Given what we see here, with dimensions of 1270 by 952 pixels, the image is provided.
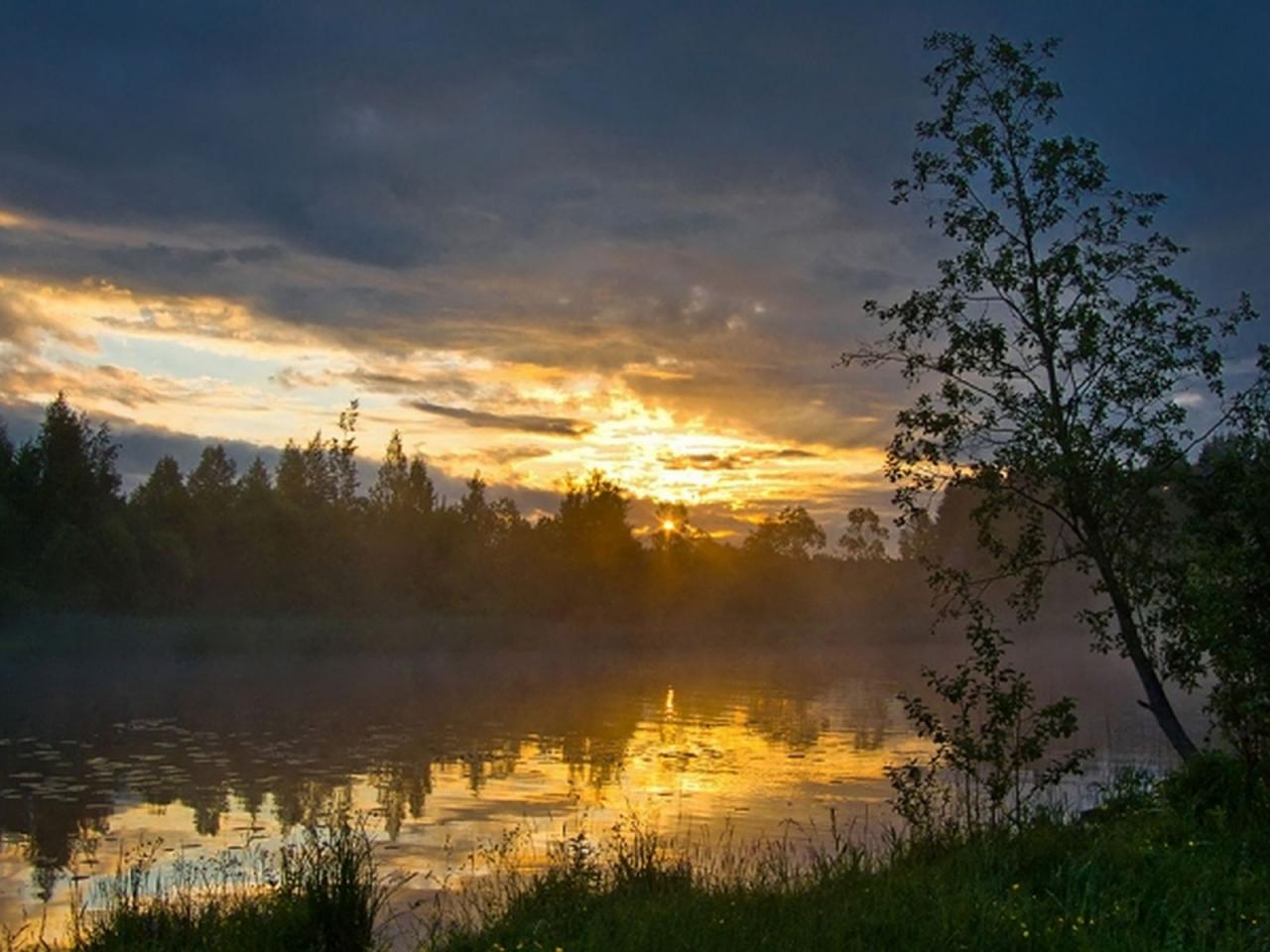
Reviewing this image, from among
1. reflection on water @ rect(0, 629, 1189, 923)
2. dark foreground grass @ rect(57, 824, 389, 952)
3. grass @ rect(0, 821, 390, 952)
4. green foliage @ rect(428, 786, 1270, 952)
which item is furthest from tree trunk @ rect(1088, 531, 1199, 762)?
dark foreground grass @ rect(57, 824, 389, 952)

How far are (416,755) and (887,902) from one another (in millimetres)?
21196

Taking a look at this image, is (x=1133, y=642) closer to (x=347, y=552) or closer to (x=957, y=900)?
(x=957, y=900)

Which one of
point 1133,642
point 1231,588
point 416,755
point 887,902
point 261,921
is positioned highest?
point 1231,588

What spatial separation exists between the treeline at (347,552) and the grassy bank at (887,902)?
59.5 metres

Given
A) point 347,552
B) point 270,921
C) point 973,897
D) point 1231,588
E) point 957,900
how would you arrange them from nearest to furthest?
1. point 957,900
2. point 973,897
3. point 270,921
4. point 1231,588
5. point 347,552

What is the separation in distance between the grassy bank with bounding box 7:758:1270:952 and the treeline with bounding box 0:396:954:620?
59531 millimetres

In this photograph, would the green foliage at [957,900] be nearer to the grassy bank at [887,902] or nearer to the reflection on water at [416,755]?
the grassy bank at [887,902]

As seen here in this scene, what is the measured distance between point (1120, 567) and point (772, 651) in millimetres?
77397

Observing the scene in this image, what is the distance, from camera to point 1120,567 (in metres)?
16.6

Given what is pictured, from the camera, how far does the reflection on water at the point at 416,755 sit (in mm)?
20141

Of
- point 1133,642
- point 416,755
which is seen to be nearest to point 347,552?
point 416,755

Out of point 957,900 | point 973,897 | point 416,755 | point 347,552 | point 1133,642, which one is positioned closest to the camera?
point 957,900

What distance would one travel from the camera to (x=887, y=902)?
1052cm

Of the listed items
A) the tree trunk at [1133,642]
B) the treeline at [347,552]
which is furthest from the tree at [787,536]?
the tree trunk at [1133,642]
